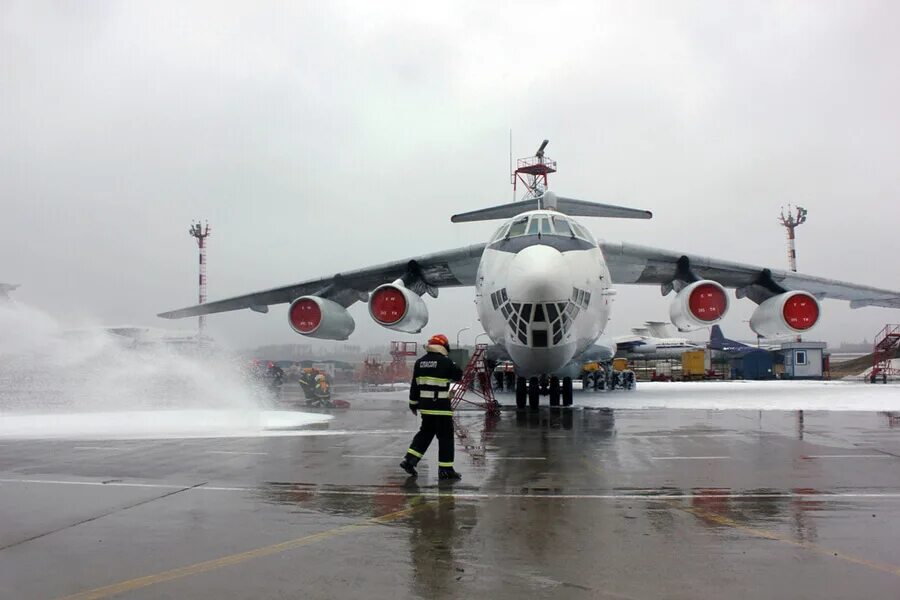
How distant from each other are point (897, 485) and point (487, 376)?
1091 centimetres

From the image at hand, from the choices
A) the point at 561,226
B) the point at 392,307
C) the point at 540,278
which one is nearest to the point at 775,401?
the point at 561,226

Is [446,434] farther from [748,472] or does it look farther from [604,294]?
[604,294]

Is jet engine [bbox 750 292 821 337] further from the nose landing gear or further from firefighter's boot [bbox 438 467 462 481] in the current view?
firefighter's boot [bbox 438 467 462 481]

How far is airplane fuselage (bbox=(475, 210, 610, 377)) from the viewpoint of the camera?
469 inches

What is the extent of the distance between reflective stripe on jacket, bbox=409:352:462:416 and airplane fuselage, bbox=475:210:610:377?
4755 millimetres

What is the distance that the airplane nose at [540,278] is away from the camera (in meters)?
11.7

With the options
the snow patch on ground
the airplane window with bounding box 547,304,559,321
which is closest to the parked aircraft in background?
the snow patch on ground

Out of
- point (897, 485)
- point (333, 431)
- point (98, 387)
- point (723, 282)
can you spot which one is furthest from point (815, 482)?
point (98, 387)

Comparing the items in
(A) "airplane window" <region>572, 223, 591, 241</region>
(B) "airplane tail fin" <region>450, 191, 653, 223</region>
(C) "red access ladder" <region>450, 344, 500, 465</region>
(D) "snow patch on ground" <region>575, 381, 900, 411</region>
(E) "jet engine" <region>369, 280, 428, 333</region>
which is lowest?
(D) "snow patch on ground" <region>575, 381, 900, 411</region>

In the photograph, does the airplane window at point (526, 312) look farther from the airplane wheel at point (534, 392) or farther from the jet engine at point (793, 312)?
the jet engine at point (793, 312)

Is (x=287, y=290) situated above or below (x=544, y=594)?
above

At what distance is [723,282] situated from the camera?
18.9 m

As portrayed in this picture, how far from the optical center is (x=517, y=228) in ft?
44.2

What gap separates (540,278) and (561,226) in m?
2.07
